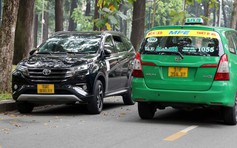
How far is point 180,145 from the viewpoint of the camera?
777 centimetres

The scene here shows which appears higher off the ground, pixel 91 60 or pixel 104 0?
pixel 104 0

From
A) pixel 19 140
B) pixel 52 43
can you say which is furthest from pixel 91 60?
pixel 19 140

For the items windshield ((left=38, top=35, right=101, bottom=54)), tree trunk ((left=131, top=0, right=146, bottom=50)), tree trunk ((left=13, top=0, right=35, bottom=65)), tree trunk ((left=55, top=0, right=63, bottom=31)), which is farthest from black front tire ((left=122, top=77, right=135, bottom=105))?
tree trunk ((left=55, top=0, right=63, bottom=31))

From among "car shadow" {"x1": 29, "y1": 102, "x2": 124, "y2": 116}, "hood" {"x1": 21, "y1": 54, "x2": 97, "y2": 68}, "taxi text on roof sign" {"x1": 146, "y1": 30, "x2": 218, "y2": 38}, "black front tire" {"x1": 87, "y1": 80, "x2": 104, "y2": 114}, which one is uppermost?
"taxi text on roof sign" {"x1": 146, "y1": 30, "x2": 218, "y2": 38}

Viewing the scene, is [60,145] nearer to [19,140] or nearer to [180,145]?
[19,140]

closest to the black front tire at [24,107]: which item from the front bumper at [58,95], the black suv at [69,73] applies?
the black suv at [69,73]

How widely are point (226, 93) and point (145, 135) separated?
5.86 feet

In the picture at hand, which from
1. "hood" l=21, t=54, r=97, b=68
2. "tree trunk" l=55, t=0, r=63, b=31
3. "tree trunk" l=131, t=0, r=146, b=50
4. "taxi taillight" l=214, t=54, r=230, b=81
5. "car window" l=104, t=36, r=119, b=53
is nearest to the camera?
"taxi taillight" l=214, t=54, r=230, b=81

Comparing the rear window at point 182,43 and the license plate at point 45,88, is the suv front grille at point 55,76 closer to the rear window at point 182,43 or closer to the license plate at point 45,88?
the license plate at point 45,88

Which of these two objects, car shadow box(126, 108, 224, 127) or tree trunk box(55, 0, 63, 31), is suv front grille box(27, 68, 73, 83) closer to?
car shadow box(126, 108, 224, 127)

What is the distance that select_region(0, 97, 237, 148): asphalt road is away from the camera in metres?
7.86

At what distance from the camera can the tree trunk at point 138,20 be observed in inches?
955

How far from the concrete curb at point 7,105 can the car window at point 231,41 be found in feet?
16.3

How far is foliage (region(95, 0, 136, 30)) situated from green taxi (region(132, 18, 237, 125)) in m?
3.61
